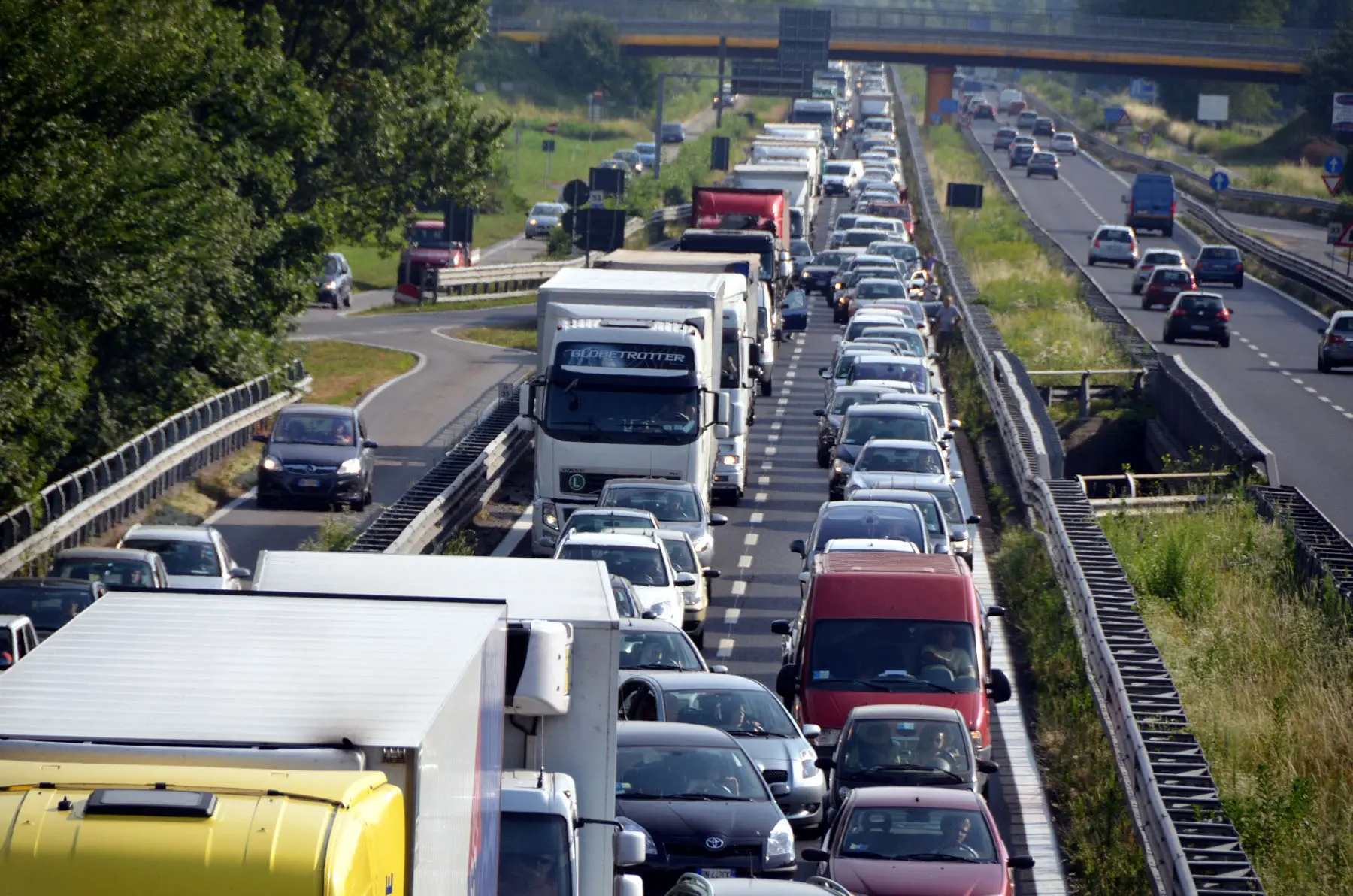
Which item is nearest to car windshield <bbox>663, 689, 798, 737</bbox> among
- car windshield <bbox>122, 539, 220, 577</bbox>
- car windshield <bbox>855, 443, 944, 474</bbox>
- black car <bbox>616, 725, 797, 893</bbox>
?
black car <bbox>616, 725, 797, 893</bbox>

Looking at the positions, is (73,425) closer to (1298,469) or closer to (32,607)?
(32,607)

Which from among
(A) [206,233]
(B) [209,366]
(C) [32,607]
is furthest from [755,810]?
(B) [209,366]

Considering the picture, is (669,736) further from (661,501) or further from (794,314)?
(794,314)

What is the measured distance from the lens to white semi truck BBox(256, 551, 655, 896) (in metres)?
9.44

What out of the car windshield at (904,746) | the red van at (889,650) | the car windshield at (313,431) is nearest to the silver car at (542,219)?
the car windshield at (313,431)

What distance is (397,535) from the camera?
2347cm

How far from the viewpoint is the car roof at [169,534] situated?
23062 mm

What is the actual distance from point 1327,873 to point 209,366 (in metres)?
28.6

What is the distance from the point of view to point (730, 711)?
53.3 feet

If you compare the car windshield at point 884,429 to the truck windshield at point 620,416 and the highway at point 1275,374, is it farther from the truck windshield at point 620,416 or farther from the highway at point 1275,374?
the highway at point 1275,374

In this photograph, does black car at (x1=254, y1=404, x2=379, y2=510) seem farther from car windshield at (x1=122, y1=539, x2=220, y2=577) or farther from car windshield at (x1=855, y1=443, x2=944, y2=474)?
car windshield at (x1=855, y1=443, x2=944, y2=474)

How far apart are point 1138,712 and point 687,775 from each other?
439cm

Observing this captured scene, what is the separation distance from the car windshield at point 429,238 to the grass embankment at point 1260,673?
43898mm

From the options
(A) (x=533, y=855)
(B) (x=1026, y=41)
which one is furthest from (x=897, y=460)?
(B) (x=1026, y=41)
